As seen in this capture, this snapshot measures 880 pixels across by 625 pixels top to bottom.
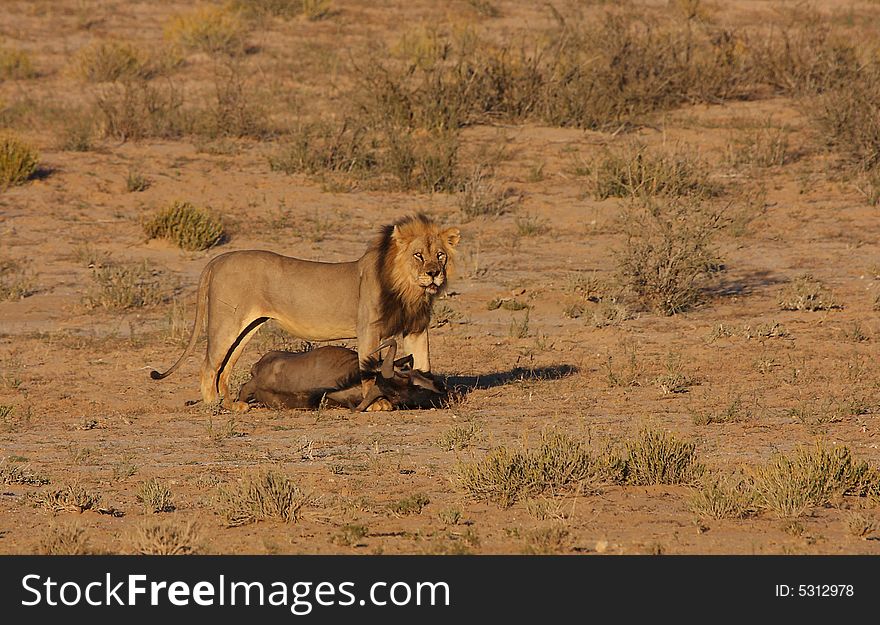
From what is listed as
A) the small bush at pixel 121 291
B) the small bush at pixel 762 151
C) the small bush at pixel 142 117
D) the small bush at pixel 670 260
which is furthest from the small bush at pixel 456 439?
the small bush at pixel 142 117

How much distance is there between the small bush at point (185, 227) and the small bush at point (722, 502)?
9867mm

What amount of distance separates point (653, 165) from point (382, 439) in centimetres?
985

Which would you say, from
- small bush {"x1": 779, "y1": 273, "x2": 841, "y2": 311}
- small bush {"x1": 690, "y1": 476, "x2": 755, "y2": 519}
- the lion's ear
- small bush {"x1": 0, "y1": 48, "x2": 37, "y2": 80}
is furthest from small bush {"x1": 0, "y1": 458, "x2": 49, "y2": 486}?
small bush {"x1": 0, "y1": 48, "x2": 37, "y2": 80}

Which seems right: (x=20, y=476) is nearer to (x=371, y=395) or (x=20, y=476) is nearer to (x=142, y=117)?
(x=371, y=395)

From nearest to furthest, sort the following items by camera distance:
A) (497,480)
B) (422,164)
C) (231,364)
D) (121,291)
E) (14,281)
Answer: (497,480), (231,364), (121,291), (14,281), (422,164)

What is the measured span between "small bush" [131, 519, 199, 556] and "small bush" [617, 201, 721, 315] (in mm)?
8257

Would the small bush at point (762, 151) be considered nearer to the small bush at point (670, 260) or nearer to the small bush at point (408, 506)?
the small bush at point (670, 260)

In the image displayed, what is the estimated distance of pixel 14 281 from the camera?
1494cm

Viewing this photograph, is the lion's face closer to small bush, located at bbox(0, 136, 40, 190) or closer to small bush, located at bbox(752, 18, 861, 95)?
small bush, located at bbox(0, 136, 40, 190)

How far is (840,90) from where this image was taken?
2103cm

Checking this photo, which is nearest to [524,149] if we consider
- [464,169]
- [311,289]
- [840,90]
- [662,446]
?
[464,169]

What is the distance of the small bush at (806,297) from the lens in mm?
13875

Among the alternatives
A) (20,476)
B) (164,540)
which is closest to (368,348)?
(20,476)

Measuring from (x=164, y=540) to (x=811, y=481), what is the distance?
11.1 ft
